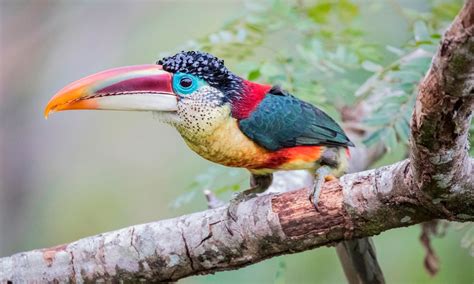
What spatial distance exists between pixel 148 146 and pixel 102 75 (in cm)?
644

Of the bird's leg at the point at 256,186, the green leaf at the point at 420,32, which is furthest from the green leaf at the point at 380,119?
the bird's leg at the point at 256,186

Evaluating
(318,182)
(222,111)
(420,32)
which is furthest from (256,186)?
(420,32)

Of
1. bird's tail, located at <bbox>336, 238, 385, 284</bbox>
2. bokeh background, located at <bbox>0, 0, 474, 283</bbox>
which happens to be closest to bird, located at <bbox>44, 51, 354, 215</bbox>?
bird's tail, located at <bbox>336, 238, 385, 284</bbox>

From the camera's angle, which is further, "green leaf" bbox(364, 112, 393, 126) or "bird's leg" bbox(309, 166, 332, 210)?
"green leaf" bbox(364, 112, 393, 126)

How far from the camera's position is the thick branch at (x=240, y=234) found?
2.76 meters

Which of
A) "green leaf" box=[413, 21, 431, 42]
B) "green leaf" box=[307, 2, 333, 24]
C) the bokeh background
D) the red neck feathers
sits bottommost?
the red neck feathers

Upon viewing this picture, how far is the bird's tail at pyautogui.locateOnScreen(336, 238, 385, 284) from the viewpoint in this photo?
11.6ft

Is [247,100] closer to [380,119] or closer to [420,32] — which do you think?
[380,119]

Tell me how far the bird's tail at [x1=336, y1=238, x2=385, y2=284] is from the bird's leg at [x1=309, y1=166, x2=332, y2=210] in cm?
40

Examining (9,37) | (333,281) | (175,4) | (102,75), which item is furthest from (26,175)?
(102,75)

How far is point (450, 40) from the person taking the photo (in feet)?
6.71

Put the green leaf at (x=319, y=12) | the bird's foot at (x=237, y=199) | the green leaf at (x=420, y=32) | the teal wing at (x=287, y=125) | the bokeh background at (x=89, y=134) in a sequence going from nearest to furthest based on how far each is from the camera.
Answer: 1. the bird's foot at (x=237, y=199)
2. the teal wing at (x=287, y=125)
3. the green leaf at (x=420, y=32)
4. the green leaf at (x=319, y=12)
5. the bokeh background at (x=89, y=134)

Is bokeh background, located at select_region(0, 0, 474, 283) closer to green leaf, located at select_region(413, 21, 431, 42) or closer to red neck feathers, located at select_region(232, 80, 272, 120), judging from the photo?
green leaf, located at select_region(413, 21, 431, 42)

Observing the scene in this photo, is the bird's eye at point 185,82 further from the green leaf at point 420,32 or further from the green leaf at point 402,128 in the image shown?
the green leaf at point 420,32
